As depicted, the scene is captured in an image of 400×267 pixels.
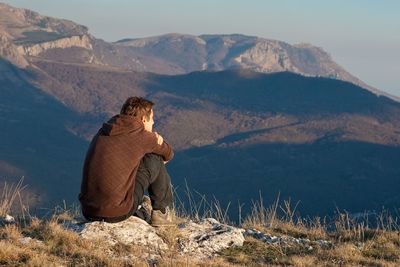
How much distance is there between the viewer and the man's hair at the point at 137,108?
9.81 metres

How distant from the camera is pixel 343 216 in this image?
12.8m

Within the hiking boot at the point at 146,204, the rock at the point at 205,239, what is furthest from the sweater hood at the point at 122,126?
the rock at the point at 205,239

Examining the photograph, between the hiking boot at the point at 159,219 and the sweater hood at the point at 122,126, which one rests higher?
the sweater hood at the point at 122,126

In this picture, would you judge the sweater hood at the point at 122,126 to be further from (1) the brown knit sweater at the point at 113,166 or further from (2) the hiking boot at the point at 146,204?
(2) the hiking boot at the point at 146,204

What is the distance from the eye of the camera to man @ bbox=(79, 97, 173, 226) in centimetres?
Result: 950

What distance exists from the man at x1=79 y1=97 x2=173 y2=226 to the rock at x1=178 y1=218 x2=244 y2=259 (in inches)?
39.4

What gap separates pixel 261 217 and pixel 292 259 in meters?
3.89

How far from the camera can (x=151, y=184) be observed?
33.6 ft

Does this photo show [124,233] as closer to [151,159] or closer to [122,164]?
[122,164]

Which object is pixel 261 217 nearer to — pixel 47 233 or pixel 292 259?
pixel 292 259

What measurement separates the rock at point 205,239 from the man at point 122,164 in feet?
3.29

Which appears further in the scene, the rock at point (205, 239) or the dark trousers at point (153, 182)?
the dark trousers at point (153, 182)

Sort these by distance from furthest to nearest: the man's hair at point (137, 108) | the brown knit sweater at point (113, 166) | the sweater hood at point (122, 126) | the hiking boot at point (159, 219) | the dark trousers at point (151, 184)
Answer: the hiking boot at point (159, 219), the dark trousers at point (151, 184), the man's hair at point (137, 108), the sweater hood at point (122, 126), the brown knit sweater at point (113, 166)

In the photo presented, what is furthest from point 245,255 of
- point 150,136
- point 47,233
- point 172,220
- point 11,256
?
point 11,256
